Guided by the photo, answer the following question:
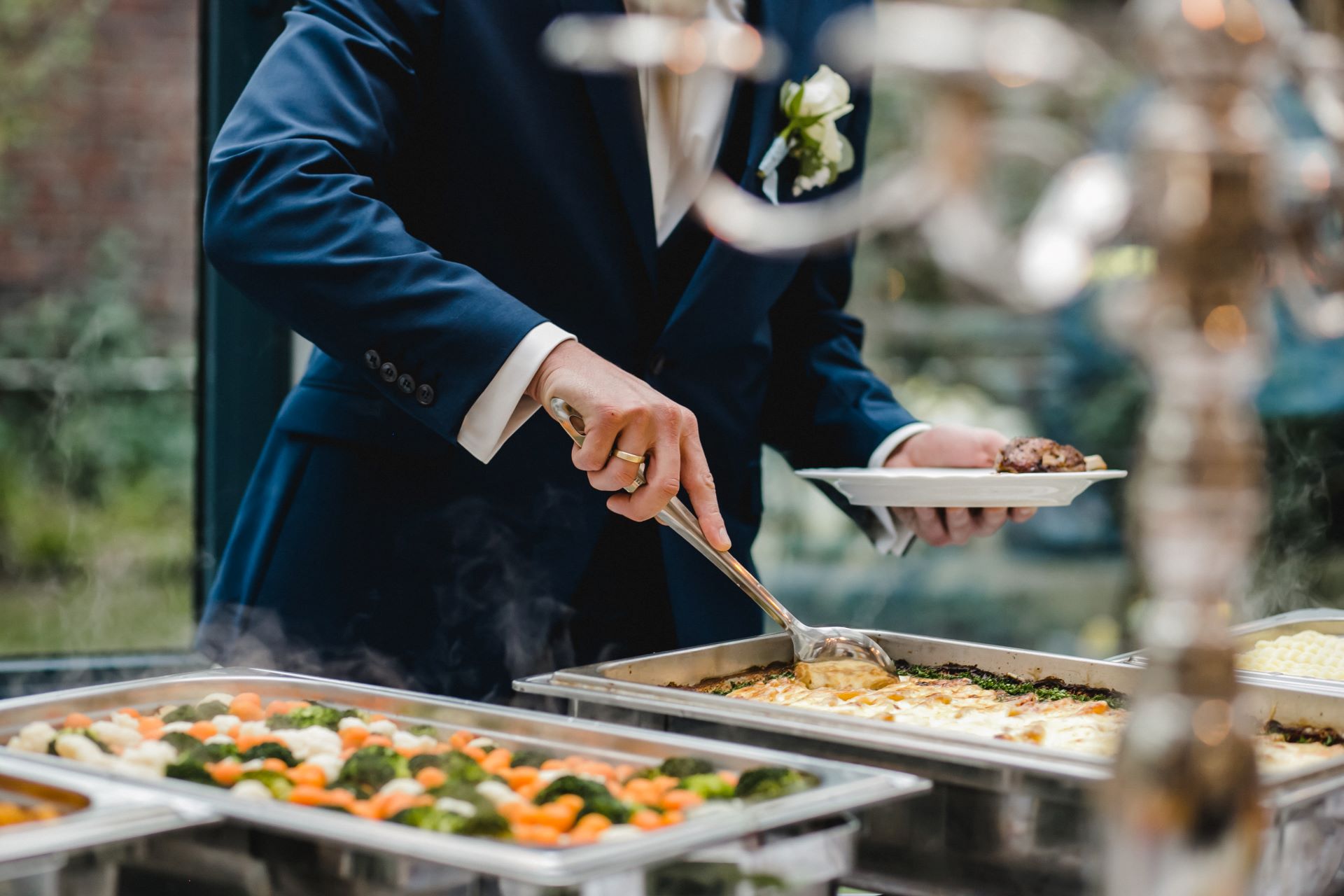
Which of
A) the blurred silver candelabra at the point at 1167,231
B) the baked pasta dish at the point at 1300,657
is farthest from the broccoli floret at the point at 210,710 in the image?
the baked pasta dish at the point at 1300,657

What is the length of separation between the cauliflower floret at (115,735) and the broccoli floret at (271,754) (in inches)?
5.6

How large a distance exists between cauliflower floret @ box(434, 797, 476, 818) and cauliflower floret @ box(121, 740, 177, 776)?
267 mm

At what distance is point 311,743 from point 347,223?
64cm

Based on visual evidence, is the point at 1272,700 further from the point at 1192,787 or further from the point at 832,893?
the point at 1192,787

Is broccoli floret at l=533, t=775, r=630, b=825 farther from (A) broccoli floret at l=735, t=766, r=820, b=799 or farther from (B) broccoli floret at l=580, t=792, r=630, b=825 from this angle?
(A) broccoli floret at l=735, t=766, r=820, b=799

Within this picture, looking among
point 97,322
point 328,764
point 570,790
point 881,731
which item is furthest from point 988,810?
point 97,322

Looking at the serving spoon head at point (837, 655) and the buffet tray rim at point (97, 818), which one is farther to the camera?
the serving spoon head at point (837, 655)

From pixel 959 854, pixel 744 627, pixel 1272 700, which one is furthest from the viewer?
pixel 744 627

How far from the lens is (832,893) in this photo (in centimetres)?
103

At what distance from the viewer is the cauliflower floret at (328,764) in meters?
1.20

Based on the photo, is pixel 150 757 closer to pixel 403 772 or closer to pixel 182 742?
pixel 182 742

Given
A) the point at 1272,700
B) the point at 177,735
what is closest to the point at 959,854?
the point at 1272,700

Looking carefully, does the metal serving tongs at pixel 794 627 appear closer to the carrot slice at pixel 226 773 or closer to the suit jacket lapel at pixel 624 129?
the suit jacket lapel at pixel 624 129

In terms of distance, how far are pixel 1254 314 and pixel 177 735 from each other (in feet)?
3.46
